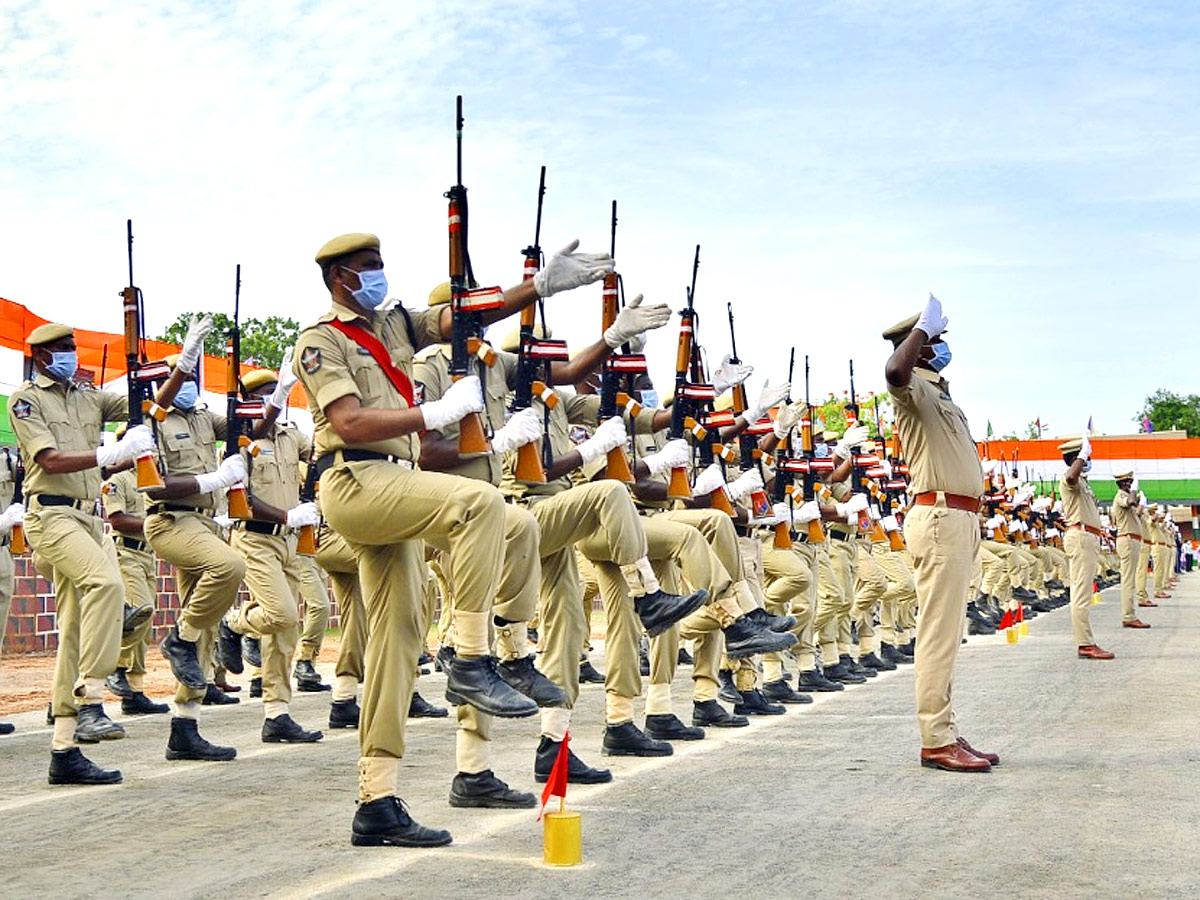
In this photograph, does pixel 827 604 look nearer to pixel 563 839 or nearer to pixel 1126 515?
pixel 563 839

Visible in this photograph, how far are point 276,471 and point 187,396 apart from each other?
118cm

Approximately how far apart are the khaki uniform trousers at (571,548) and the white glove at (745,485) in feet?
9.16

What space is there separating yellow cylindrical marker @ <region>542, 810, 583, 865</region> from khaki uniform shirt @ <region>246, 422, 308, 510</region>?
6.23 m

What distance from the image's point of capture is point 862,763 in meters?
8.23

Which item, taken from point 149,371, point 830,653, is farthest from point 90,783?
point 830,653

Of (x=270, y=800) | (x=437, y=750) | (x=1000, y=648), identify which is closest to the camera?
(x=270, y=800)

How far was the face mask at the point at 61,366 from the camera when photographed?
8984 millimetres

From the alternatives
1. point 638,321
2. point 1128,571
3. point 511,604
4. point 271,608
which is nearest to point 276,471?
point 271,608

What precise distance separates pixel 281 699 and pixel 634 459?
2823 millimetres

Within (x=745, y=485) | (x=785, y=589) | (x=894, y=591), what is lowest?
(x=894, y=591)

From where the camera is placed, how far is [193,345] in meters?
9.37

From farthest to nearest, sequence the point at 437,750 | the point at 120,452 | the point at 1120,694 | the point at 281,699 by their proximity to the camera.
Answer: the point at 1120,694, the point at 281,699, the point at 437,750, the point at 120,452

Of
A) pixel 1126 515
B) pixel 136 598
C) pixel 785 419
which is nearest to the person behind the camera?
pixel 785 419

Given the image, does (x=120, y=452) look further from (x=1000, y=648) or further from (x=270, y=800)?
(x=1000, y=648)
